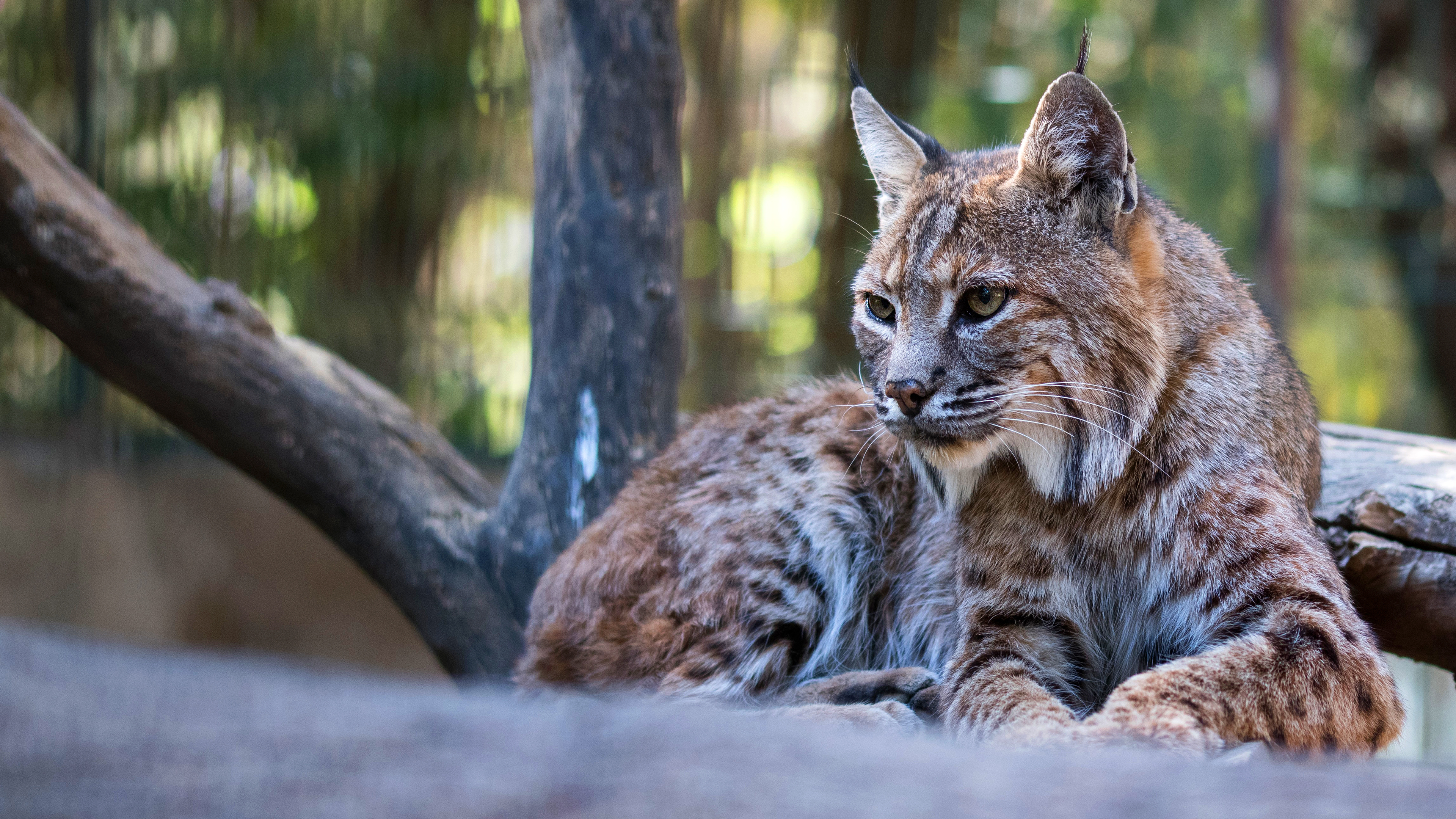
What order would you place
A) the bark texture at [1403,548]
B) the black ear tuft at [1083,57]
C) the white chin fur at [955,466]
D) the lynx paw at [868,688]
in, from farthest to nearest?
the bark texture at [1403,548] < the lynx paw at [868,688] < the white chin fur at [955,466] < the black ear tuft at [1083,57]

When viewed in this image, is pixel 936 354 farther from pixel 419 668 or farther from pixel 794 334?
pixel 419 668

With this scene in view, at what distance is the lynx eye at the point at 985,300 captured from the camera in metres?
2.75

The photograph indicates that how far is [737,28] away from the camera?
23.9ft

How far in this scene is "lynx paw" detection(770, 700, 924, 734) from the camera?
2674mm

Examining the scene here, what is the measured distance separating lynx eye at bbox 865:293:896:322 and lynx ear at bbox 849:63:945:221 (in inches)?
11.7

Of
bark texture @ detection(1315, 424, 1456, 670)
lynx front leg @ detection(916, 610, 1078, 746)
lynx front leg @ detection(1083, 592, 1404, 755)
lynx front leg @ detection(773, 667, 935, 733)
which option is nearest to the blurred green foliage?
bark texture @ detection(1315, 424, 1456, 670)

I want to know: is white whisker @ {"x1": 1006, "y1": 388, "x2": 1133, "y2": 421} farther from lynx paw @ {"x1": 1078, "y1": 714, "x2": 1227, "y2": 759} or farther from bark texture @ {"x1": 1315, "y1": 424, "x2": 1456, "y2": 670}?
bark texture @ {"x1": 1315, "y1": 424, "x2": 1456, "y2": 670}

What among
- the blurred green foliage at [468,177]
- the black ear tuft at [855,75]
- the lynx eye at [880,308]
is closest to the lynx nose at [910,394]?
the lynx eye at [880,308]

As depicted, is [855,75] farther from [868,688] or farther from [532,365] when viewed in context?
[868,688]

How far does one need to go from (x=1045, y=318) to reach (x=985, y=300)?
0.14m

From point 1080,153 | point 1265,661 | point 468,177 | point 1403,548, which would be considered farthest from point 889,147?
point 468,177

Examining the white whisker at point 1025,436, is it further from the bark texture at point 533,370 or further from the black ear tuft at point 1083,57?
the bark texture at point 533,370

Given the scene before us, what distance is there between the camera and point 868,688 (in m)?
3.00

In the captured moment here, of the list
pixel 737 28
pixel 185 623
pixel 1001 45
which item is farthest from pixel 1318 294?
pixel 185 623
